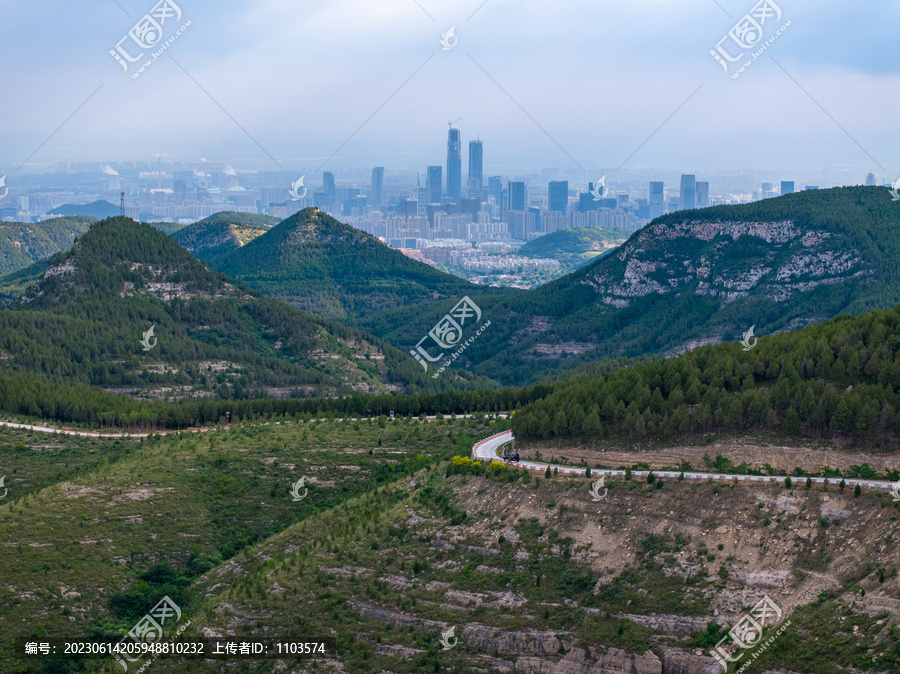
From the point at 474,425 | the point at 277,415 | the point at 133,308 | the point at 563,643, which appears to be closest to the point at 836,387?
the point at 563,643

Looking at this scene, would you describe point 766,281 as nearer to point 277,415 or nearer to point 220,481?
point 277,415

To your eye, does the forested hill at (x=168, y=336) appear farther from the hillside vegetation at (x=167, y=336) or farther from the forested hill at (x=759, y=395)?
the forested hill at (x=759, y=395)

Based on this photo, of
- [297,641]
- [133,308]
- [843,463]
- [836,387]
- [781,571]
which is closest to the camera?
[781,571]

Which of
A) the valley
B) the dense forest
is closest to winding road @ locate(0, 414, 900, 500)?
the valley

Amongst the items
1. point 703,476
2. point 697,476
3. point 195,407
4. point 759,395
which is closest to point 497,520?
point 697,476

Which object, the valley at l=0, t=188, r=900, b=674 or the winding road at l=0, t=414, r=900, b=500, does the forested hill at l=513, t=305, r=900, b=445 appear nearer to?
the valley at l=0, t=188, r=900, b=674

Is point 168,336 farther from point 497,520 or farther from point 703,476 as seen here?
point 703,476

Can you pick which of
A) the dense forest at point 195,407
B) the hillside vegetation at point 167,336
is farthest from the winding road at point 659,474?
the hillside vegetation at point 167,336
